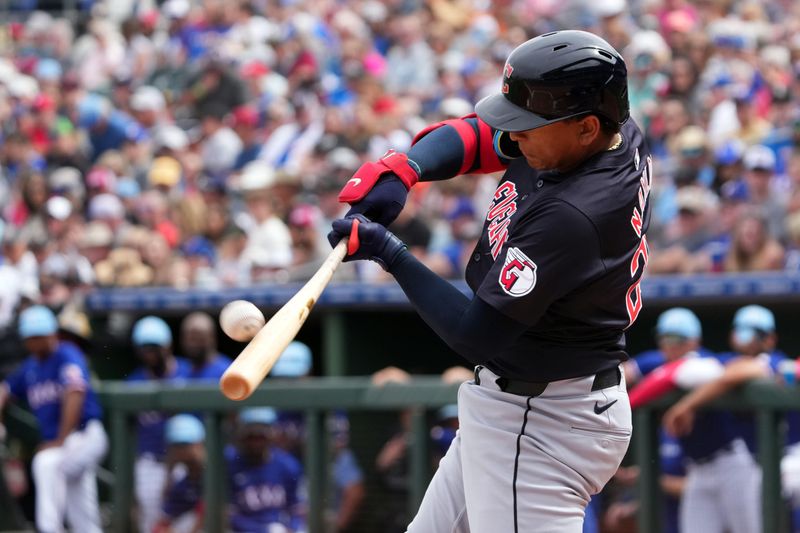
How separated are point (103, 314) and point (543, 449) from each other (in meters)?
5.14

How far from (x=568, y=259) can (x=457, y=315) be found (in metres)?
0.27

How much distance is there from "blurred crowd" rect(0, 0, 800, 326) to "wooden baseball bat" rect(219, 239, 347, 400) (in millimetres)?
3738

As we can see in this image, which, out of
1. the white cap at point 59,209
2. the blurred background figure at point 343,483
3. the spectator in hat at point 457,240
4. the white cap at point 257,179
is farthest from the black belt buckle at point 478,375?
the white cap at point 59,209

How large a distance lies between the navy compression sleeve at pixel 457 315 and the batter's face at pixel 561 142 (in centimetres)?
36

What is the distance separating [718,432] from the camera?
479cm

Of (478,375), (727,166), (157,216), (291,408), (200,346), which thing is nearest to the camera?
(478,375)

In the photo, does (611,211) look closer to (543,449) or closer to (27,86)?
(543,449)

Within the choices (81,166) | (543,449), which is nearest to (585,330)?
(543,449)

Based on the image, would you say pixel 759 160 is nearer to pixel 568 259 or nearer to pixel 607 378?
pixel 607 378

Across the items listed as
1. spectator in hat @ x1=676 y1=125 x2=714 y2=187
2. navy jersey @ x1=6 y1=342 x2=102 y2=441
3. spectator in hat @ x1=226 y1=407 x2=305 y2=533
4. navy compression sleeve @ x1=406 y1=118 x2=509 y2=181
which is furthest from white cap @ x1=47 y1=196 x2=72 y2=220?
navy compression sleeve @ x1=406 y1=118 x2=509 y2=181

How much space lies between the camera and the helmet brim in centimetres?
290

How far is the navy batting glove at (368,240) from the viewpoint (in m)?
2.96

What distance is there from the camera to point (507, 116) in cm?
294

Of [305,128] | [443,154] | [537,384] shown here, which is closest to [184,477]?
[443,154]
